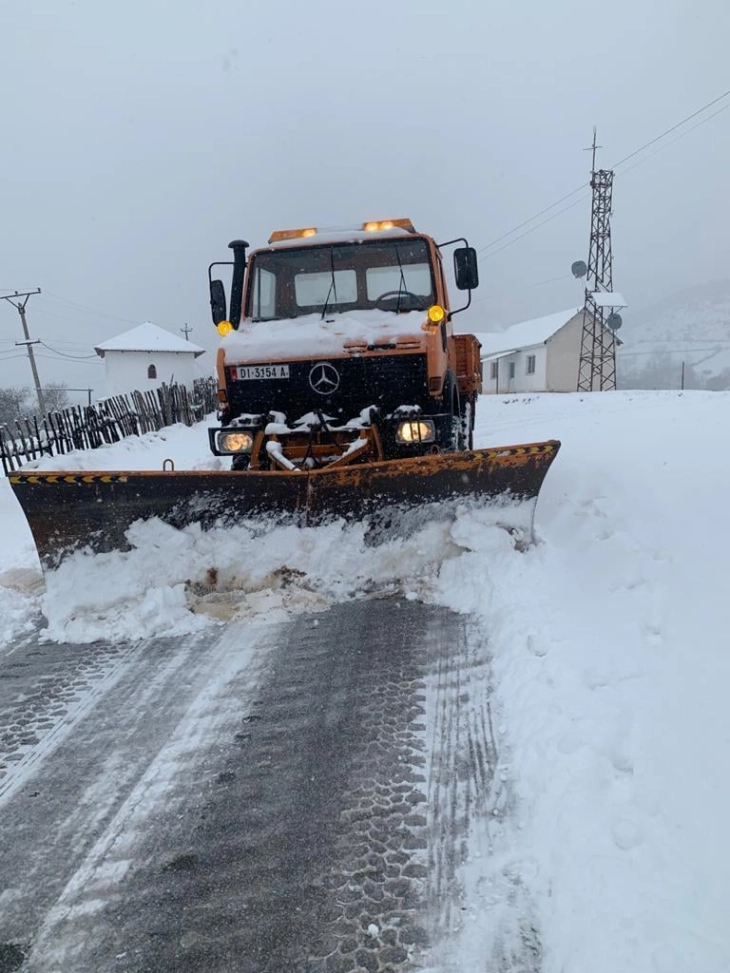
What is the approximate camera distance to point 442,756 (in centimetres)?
280

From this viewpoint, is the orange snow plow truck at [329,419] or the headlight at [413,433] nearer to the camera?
the orange snow plow truck at [329,419]

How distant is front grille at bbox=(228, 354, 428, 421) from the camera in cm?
508

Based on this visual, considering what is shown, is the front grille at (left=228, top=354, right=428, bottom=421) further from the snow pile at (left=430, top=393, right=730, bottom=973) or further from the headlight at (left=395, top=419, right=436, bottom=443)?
the snow pile at (left=430, top=393, right=730, bottom=973)

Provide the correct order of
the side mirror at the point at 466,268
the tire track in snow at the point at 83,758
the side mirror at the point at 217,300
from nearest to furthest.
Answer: the tire track in snow at the point at 83,758
the side mirror at the point at 466,268
the side mirror at the point at 217,300

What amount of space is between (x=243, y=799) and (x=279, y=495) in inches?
87.7

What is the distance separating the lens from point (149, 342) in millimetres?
45531

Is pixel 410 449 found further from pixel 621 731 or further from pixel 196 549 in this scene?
pixel 621 731

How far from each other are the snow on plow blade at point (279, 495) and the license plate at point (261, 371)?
113 centimetres

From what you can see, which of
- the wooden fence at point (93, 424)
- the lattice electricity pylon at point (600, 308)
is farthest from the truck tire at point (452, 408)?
the lattice electricity pylon at point (600, 308)

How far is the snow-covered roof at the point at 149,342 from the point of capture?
4466 centimetres

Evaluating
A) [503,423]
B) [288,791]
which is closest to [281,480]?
[288,791]

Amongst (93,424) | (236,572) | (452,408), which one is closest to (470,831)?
(236,572)

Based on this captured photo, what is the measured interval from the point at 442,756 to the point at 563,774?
0.53 m

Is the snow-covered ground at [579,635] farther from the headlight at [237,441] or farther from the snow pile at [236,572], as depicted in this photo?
the headlight at [237,441]
